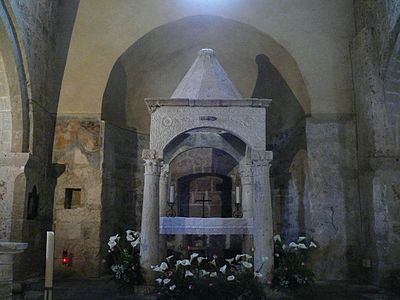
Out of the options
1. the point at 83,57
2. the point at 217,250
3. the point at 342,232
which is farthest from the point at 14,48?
the point at 342,232

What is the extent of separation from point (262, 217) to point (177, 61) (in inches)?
186

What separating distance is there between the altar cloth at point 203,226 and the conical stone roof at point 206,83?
71.2 inches

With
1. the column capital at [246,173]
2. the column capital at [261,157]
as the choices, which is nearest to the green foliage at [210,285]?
the column capital at [261,157]

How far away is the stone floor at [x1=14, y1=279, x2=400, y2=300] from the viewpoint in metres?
5.41

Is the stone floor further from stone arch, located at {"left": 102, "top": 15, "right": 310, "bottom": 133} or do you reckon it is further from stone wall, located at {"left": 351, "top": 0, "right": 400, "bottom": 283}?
stone arch, located at {"left": 102, "top": 15, "right": 310, "bottom": 133}

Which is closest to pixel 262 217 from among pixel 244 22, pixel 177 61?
pixel 244 22

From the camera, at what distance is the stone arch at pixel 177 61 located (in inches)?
313

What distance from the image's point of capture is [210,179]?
9.36 meters

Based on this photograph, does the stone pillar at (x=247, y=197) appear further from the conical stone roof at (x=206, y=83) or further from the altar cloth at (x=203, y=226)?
the conical stone roof at (x=206, y=83)

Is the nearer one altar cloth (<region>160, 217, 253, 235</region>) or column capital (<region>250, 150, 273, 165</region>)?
column capital (<region>250, 150, 273, 165</region>)

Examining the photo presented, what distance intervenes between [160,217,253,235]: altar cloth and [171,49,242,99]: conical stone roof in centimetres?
181

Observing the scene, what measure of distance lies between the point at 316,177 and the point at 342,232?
103 cm

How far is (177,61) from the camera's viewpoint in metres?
9.08

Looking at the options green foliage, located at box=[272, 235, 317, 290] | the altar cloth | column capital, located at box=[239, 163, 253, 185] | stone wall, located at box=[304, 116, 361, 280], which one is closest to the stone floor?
green foliage, located at box=[272, 235, 317, 290]
